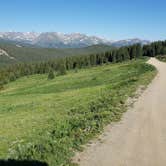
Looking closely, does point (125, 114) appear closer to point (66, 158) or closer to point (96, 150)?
point (96, 150)

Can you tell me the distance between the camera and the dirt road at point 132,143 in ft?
40.4

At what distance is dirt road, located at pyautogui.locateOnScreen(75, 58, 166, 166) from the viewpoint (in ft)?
40.4

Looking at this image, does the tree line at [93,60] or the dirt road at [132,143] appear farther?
the tree line at [93,60]

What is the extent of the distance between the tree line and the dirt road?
408 feet

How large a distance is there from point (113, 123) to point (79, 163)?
5832 millimetres

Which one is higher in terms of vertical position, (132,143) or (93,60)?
(132,143)

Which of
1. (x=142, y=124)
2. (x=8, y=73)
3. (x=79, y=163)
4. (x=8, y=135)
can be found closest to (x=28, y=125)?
(x=8, y=135)

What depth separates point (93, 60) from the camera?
573 feet

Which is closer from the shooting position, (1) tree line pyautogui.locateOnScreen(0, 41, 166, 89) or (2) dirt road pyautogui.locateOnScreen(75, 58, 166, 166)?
(2) dirt road pyautogui.locateOnScreen(75, 58, 166, 166)

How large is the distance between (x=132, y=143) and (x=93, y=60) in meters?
161

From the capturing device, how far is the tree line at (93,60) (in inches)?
6240

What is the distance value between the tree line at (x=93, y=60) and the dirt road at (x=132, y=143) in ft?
408

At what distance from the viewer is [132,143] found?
1417 centimetres

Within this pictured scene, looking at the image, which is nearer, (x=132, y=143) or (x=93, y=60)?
(x=132, y=143)
